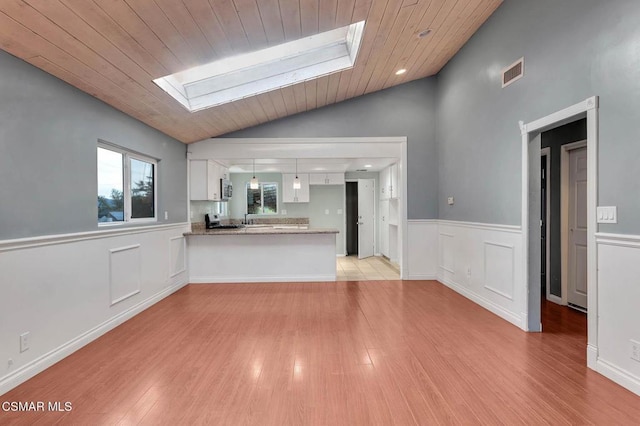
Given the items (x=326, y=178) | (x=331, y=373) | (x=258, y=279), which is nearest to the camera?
(x=331, y=373)

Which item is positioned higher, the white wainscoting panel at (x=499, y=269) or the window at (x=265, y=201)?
the window at (x=265, y=201)

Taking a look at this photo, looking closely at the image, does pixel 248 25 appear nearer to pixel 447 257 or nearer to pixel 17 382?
pixel 17 382

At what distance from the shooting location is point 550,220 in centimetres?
404

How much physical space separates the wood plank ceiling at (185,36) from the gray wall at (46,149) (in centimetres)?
13

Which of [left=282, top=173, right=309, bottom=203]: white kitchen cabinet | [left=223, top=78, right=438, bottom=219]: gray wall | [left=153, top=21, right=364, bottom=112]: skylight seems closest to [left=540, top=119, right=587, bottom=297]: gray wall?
[left=223, top=78, right=438, bottom=219]: gray wall

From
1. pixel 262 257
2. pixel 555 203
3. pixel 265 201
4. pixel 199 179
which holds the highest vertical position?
pixel 199 179

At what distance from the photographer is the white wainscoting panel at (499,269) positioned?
10.4 feet

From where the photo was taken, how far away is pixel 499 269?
337 cm

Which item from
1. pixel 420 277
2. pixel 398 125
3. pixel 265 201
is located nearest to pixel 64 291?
pixel 420 277

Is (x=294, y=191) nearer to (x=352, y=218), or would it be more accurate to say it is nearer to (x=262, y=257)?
(x=352, y=218)

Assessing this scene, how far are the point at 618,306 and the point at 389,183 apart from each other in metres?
4.72

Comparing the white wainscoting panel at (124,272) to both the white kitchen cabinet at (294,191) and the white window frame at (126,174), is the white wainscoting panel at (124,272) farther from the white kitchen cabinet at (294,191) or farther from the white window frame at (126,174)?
the white kitchen cabinet at (294,191)

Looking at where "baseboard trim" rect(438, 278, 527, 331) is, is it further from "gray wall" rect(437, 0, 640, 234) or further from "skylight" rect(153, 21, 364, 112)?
"skylight" rect(153, 21, 364, 112)

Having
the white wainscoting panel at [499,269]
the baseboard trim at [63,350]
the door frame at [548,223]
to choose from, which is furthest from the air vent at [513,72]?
the baseboard trim at [63,350]
